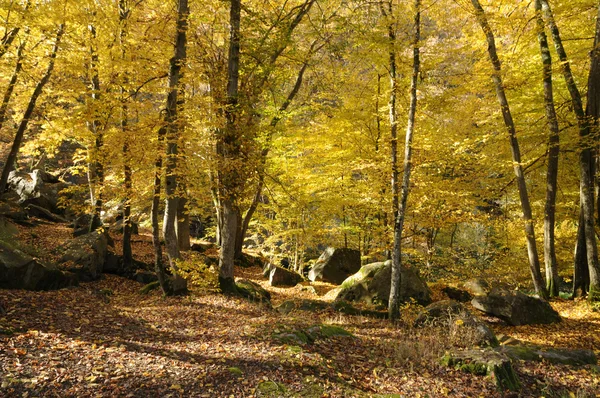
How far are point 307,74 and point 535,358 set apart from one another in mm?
13876

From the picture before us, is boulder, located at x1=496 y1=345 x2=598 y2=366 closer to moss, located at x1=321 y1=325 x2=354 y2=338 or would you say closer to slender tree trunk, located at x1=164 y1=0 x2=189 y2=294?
moss, located at x1=321 y1=325 x2=354 y2=338

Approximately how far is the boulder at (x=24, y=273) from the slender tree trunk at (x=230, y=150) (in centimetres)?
388

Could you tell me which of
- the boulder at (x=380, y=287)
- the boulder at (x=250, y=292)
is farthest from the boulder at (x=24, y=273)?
the boulder at (x=380, y=287)

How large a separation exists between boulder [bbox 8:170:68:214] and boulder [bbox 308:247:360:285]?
43.2 ft

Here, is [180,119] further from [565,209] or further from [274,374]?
[565,209]

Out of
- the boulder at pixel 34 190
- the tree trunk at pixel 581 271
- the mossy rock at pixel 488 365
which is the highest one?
the boulder at pixel 34 190

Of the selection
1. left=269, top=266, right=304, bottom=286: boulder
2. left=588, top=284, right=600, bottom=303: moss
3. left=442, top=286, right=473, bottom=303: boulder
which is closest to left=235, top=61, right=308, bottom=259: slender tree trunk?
left=269, top=266, right=304, bottom=286: boulder

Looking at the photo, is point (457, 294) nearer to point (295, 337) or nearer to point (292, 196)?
point (292, 196)

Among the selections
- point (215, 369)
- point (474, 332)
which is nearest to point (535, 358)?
point (474, 332)

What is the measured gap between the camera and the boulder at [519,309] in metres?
9.87

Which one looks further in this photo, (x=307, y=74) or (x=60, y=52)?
(x=307, y=74)

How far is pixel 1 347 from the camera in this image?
14.7 feet

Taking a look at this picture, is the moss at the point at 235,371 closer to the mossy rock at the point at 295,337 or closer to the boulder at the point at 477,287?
the mossy rock at the point at 295,337

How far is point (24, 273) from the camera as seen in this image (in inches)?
305
